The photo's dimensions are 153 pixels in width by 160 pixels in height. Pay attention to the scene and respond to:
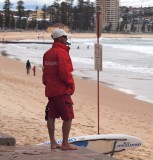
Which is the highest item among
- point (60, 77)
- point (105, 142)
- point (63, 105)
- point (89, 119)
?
point (60, 77)

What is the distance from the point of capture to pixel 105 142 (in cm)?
638

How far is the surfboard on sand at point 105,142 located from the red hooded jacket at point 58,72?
1.38 metres

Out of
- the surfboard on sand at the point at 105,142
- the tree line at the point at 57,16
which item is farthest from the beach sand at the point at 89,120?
the tree line at the point at 57,16

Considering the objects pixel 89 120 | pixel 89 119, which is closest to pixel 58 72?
pixel 89 120

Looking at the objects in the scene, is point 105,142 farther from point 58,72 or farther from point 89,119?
point 89,119

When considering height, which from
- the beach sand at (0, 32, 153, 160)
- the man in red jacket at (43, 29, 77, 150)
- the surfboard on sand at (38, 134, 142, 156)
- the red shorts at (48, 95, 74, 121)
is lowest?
the beach sand at (0, 32, 153, 160)

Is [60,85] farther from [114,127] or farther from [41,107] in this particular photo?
[41,107]

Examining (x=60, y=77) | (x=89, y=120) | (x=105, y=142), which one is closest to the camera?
(x=60, y=77)

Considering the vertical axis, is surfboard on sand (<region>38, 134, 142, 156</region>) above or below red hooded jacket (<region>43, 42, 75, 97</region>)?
below

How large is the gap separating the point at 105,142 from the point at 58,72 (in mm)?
1752

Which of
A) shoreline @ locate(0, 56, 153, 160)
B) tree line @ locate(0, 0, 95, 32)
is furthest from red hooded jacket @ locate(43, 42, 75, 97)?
tree line @ locate(0, 0, 95, 32)

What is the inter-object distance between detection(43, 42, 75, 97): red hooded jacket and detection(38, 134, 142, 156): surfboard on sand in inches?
54.4

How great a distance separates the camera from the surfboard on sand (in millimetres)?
6305

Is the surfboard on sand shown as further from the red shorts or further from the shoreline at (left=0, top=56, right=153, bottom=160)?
the red shorts
